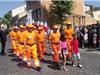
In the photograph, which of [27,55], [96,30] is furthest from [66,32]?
[96,30]

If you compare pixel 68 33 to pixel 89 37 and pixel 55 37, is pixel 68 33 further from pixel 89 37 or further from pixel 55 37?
pixel 89 37

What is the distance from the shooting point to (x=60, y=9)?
60.9m

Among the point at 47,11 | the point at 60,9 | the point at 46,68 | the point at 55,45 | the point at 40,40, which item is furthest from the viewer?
the point at 47,11

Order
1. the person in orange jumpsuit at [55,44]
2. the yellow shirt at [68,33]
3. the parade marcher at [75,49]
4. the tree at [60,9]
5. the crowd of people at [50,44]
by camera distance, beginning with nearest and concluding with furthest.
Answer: the crowd of people at [50,44] < the person in orange jumpsuit at [55,44] < the parade marcher at [75,49] < the yellow shirt at [68,33] < the tree at [60,9]

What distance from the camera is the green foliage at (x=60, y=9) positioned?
61.0 meters

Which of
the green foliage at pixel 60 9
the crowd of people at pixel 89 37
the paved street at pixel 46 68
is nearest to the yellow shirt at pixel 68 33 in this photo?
the paved street at pixel 46 68

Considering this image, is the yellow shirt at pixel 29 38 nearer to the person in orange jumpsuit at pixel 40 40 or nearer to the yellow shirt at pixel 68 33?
the person in orange jumpsuit at pixel 40 40

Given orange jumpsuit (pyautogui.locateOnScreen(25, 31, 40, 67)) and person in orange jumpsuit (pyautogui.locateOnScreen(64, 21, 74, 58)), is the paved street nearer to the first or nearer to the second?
orange jumpsuit (pyautogui.locateOnScreen(25, 31, 40, 67))

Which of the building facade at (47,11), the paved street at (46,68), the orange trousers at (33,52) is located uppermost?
the building facade at (47,11)

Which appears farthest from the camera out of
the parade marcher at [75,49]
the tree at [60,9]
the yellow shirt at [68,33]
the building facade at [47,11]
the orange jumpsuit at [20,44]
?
the building facade at [47,11]

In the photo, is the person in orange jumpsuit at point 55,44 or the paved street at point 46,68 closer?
the paved street at point 46,68

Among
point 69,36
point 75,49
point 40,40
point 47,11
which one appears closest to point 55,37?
point 75,49

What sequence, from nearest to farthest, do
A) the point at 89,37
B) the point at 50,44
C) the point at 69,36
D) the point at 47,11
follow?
1. the point at 50,44
2. the point at 69,36
3. the point at 89,37
4. the point at 47,11

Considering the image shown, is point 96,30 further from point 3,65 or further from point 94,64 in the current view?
point 3,65
